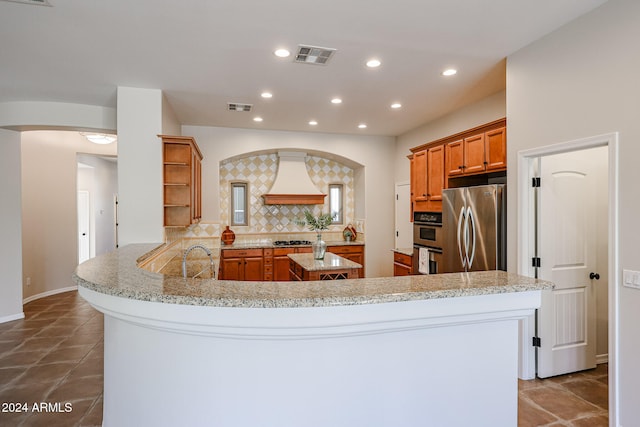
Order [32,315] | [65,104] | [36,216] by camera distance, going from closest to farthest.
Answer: [65,104] < [32,315] < [36,216]

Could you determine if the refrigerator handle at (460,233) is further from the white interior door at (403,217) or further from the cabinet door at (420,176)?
the white interior door at (403,217)

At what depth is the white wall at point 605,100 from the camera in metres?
2.24

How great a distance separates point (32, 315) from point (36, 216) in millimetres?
1809

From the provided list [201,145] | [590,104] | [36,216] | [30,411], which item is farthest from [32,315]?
[590,104]

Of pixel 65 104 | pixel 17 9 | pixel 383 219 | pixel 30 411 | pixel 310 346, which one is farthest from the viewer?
pixel 383 219

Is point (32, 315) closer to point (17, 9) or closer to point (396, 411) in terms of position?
point (17, 9)

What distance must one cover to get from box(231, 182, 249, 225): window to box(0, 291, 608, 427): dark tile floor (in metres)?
2.99

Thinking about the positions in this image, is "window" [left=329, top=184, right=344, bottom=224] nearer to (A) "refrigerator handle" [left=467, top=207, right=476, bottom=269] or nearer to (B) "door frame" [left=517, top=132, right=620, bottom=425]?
(A) "refrigerator handle" [left=467, top=207, right=476, bottom=269]

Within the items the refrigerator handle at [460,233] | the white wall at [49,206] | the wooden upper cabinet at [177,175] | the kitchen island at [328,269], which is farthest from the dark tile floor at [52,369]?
the refrigerator handle at [460,233]

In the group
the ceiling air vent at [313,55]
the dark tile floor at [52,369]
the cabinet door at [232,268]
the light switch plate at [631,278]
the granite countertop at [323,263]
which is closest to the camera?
the light switch plate at [631,278]

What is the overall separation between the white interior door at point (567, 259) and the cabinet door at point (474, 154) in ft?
2.26

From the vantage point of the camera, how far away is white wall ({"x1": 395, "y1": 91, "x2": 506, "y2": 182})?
4.36m

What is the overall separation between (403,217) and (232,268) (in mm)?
3283

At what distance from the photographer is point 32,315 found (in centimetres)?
505
